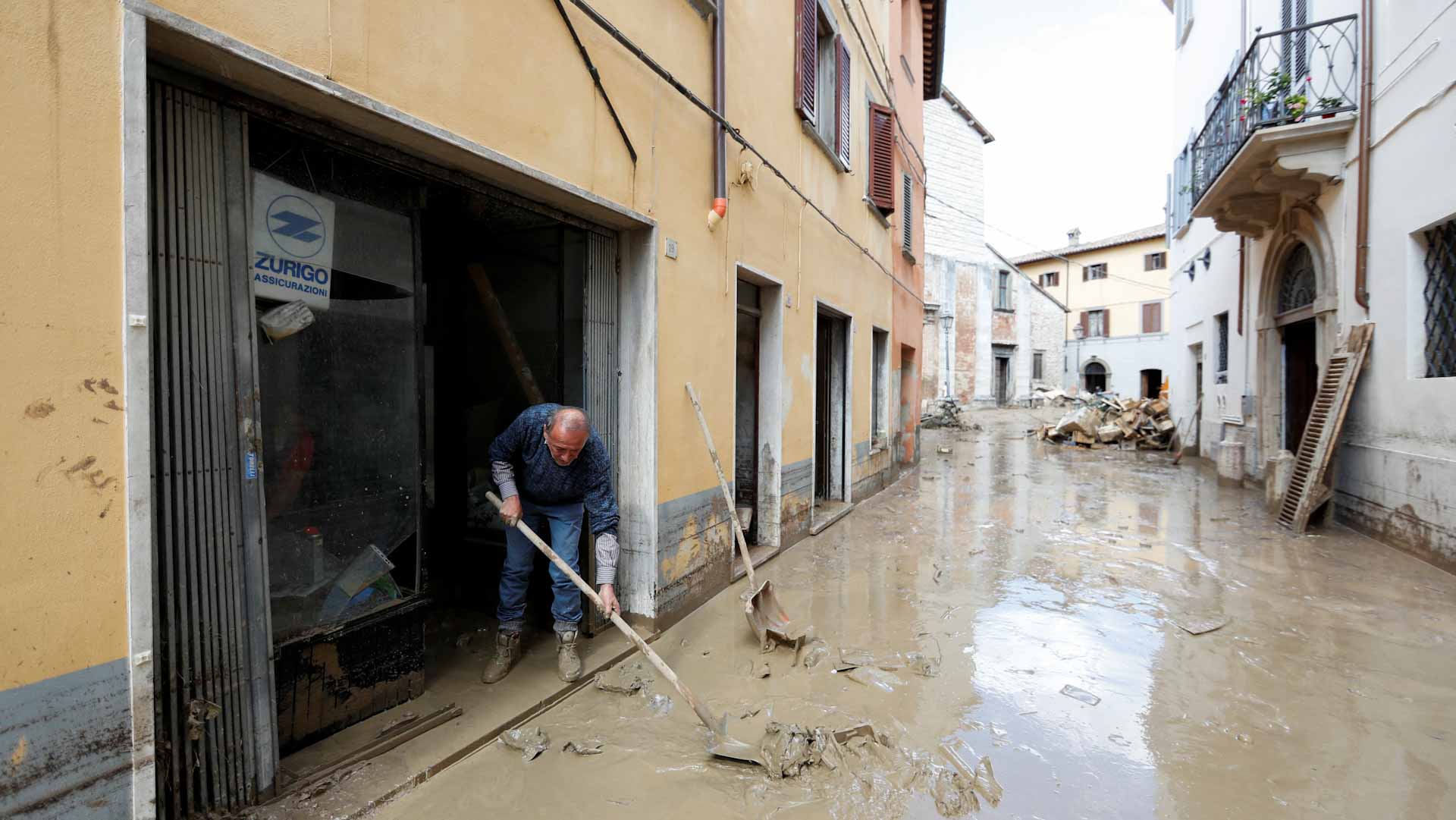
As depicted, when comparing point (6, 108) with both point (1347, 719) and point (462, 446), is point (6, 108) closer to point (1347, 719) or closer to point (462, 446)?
point (462, 446)

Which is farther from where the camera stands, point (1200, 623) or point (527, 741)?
point (1200, 623)

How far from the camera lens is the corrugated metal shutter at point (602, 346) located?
158 inches

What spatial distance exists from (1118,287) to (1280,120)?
28262 mm

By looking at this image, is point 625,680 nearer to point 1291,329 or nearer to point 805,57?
point 805,57

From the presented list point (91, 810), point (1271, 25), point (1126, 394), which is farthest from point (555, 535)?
point (1126, 394)

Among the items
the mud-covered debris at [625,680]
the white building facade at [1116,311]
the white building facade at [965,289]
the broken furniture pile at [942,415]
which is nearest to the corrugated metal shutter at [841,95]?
the mud-covered debris at [625,680]

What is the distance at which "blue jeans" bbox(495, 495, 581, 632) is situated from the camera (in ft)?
11.9

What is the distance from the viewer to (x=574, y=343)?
13.3ft

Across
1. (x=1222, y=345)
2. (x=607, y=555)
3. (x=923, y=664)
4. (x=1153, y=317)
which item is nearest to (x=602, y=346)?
(x=607, y=555)

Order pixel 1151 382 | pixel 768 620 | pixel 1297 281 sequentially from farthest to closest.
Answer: pixel 1151 382
pixel 1297 281
pixel 768 620

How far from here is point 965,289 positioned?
2664 cm

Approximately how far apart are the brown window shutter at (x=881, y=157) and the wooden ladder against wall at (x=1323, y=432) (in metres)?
5.66

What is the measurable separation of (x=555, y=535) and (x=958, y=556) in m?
4.17

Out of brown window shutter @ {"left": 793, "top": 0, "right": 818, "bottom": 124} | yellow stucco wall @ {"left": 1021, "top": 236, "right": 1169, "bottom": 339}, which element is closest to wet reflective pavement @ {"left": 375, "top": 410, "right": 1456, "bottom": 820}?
brown window shutter @ {"left": 793, "top": 0, "right": 818, "bottom": 124}
